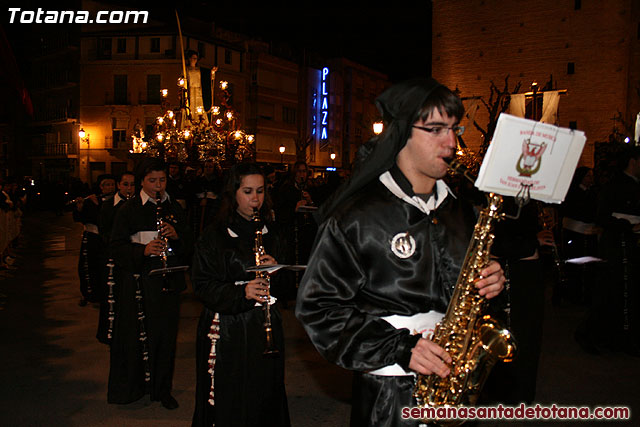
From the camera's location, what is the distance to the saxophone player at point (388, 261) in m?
2.39

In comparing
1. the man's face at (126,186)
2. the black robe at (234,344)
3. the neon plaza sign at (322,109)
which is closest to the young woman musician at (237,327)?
the black robe at (234,344)

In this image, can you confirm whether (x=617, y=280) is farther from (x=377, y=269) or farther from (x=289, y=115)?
(x=289, y=115)

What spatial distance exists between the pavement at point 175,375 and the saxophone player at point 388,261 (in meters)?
2.98

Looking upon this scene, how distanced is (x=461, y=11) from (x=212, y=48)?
23496 mm

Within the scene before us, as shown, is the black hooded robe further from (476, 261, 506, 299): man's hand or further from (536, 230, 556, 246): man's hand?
(536, 230, 556, 246): man's hand

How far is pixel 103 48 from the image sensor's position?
4456cm

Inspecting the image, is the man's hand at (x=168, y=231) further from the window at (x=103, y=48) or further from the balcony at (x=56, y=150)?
the balcony at (x=56, y=150)

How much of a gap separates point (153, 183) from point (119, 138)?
138 feet

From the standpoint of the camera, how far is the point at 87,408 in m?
5.46

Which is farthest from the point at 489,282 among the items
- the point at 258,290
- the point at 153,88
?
the point at 153,88

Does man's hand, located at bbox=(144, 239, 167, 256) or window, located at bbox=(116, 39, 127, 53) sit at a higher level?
window, located at bbox=(116, 39, 127, 53)

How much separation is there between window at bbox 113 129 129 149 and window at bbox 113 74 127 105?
219 centimetres

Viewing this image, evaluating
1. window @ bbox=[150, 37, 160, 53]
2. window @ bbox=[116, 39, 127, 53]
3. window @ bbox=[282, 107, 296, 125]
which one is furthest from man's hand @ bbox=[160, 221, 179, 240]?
window @ bbox=[282, 107, 296, 125]

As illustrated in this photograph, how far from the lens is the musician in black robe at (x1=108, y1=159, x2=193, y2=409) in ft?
17.8
